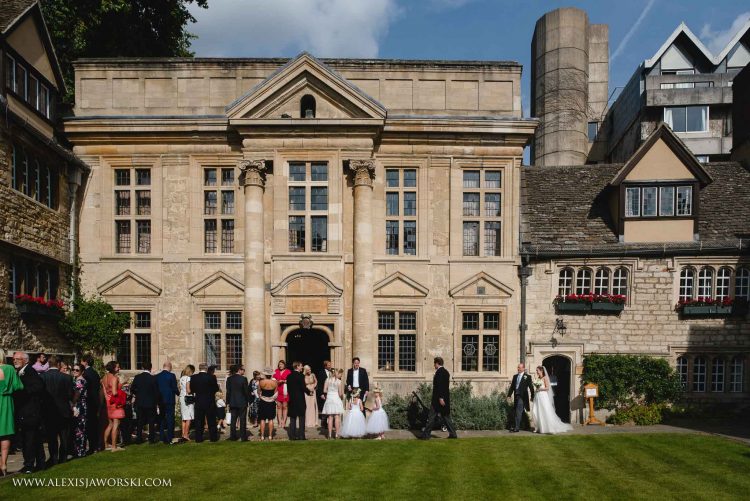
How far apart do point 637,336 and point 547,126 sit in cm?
2788

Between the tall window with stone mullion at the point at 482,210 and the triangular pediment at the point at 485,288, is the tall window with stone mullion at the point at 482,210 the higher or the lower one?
the higher one

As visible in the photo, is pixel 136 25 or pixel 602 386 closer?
pixel 602 386

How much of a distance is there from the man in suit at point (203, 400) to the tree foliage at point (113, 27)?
15632mm

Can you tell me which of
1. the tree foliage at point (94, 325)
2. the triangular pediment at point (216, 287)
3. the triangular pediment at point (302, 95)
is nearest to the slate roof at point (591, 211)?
the triangular pediment at point (302, 95)

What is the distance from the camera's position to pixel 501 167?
2206 cm

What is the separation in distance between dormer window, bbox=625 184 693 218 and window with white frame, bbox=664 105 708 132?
22378 millimetres

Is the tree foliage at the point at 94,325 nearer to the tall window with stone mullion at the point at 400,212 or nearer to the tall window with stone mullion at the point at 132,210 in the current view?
the tall window with stone mullion at the point at 132,210

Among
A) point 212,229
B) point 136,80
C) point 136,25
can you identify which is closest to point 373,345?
point 212,229

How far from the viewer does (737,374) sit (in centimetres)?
2133

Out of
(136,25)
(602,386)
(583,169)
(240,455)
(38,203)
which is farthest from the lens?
(136,25)

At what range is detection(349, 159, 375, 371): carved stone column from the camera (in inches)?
826

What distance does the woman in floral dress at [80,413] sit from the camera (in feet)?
44.6

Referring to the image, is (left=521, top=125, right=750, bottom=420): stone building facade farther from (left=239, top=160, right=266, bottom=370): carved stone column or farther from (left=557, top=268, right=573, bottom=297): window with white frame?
(left=239, top=160, right=266, bottom=370): carved stone column

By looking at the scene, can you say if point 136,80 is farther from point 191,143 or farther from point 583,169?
point 583,169
